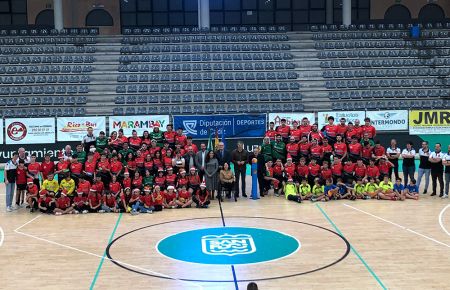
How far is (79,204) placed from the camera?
609 inches

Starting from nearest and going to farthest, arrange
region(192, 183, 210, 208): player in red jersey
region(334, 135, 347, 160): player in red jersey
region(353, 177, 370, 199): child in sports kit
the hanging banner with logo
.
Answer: region(192, 183, 210, 208): player in red jersey
region(353, 177, 370, 199): child in sports kit
region(334, 135, 347, 160): player in red jersey
the hanging banner with logo

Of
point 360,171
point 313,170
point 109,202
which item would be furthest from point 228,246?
point 360,171

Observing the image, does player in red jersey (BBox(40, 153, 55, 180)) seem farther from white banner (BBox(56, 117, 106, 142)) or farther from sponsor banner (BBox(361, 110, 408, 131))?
sponsor banner (BBox(361, 110, 408, 131))

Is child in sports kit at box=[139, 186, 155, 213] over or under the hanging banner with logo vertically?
under

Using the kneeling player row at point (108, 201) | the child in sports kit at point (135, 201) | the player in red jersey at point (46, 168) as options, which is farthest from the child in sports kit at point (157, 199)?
the player in red jersey at point (46, 168)

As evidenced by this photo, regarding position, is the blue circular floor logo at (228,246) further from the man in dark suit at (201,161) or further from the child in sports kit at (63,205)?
the child in sports kit at (63,205)

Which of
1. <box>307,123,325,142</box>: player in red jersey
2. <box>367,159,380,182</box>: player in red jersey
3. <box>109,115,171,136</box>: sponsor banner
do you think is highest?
<box>109,115,171,136</box>: sponsor banner

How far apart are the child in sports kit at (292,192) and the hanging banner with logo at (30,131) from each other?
13.5 meters

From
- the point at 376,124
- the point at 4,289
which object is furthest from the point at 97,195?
the point at 376,124

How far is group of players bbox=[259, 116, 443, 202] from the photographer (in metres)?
16.9

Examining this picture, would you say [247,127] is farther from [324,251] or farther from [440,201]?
[324,251]

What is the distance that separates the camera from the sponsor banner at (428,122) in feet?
86.1

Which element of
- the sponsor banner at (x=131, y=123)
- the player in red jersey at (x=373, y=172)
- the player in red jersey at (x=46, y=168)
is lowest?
the player in red jersey at (x=373, y=172)

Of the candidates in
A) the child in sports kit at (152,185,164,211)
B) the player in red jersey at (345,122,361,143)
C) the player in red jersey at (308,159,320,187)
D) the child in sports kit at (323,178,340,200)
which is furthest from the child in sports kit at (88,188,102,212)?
the player in red jersey at (345,122,361,143)
